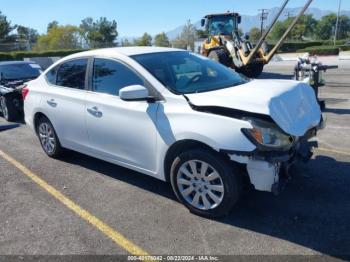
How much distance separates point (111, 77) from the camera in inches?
190

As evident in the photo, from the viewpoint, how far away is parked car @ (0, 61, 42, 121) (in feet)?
30.2

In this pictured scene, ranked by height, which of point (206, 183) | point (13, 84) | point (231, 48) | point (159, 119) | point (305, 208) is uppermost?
point (231, 48)

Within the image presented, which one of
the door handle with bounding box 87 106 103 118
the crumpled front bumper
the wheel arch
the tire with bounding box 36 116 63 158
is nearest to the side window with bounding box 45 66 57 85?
the tire with bounding box 36 116 63 158

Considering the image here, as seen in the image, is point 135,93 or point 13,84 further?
point 13,84

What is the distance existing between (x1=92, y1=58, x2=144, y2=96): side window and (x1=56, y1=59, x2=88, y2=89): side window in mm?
295

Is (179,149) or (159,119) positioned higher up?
(159,119)

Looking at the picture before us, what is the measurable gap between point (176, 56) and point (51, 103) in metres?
2.07

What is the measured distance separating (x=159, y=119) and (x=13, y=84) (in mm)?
6503

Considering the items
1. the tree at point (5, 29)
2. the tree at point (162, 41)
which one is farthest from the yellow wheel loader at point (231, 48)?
the tree at point (5, 29)

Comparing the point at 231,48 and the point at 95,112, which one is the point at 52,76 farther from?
the point at 231,48

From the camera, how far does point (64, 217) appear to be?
4.27 m

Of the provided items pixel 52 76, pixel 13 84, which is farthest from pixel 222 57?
pixel 52 76

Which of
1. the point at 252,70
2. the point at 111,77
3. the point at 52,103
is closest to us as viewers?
the point at 111,77

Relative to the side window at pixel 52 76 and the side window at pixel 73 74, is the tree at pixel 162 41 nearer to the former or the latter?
the side window at pixel 52 76
